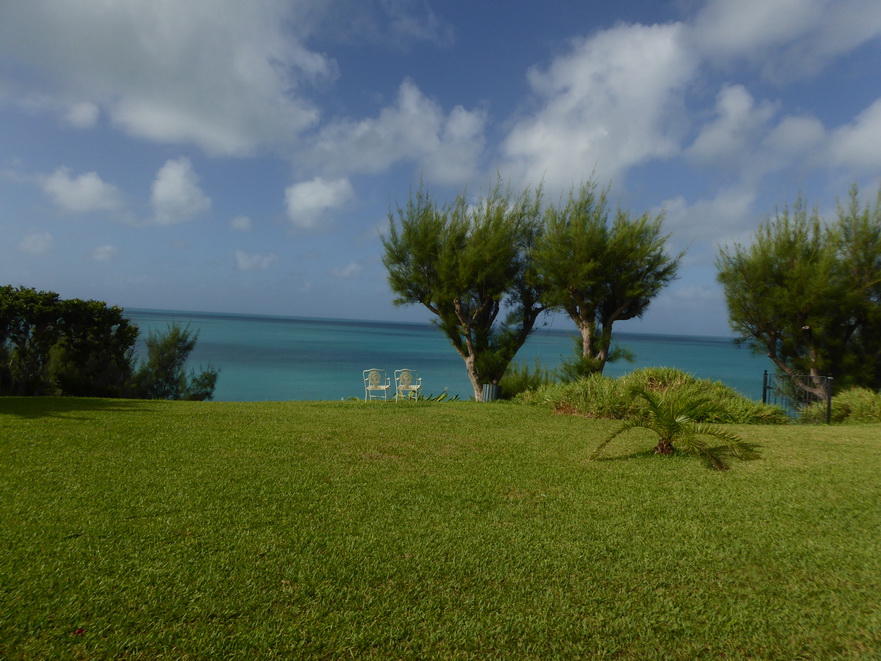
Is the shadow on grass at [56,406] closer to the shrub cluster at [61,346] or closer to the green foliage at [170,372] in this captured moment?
the shrub cluster at [61,346]

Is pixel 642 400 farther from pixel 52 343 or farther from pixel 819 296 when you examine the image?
pixel 52 343

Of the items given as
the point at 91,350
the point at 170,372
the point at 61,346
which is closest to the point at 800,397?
the point at 91,350

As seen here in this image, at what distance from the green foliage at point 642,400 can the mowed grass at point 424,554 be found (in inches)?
138

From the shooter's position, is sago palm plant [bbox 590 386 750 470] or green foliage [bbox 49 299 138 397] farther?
green foliage [bbox 49 299 138 397]

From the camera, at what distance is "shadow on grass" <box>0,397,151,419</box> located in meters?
8.01

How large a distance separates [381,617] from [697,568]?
2051 mm

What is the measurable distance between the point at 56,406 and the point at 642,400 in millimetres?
10261

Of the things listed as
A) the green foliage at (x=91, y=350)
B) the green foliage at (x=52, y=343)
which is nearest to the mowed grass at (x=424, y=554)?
the green foliage at (x=91, y=350)

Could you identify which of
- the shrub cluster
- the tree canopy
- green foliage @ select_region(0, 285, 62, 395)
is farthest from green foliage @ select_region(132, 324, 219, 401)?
the tree canopy

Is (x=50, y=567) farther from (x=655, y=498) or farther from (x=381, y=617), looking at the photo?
(x=655, y=498)

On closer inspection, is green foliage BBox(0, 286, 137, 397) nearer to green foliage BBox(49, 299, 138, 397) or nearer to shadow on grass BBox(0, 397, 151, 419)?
green foliage BBox(49, 299, 138, 397)

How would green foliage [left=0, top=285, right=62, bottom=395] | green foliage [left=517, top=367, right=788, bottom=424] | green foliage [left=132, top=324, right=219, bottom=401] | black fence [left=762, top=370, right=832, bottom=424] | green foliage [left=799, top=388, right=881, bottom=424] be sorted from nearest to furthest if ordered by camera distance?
green foliage [left=517, top=367, right=788, bottom=424]
green foliage [left=799, top=388, right=881, bottom=424]
black fence [left=762, top=370, right=832, bottom=424]
green foliage [left=0, top=285, right=62, bottom=395]
green foliage [left=132, top=324, right=219, bottom=401]

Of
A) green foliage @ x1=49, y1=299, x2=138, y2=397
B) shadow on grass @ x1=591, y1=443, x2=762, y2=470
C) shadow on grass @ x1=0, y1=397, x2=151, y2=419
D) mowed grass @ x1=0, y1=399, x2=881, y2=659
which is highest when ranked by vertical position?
green foliage @ x1=49, y1=299, x2=138, y2=397

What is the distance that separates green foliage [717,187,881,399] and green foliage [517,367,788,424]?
14.1ft
